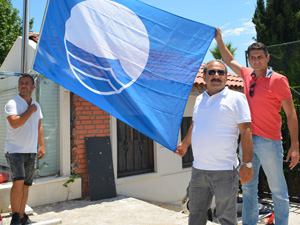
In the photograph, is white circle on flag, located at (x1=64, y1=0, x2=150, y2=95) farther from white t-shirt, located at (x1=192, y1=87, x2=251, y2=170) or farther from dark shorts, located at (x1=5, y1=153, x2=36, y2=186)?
dark shorts, located at (x1=5, y1=153, x2=36, y2=186)

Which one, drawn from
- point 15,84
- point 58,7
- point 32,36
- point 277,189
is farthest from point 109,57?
point 32,36

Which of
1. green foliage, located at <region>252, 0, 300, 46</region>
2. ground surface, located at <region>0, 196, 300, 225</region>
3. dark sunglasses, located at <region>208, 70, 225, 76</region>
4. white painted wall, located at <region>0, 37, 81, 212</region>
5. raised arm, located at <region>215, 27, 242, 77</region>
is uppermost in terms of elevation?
green foliage, located at <region>252, 0, 300, 46</region>

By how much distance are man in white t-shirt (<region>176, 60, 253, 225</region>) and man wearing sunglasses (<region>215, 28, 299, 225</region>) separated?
1.40 ft

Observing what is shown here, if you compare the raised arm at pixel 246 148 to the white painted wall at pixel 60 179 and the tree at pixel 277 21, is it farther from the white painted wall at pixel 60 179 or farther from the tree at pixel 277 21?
the tree at pixel 277 21

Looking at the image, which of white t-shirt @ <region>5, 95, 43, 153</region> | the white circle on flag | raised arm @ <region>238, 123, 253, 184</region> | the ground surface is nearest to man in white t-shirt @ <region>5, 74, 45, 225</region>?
white t-shirt @ <region>5, 95, 43, 153</region>

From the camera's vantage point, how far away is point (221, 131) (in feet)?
7.77

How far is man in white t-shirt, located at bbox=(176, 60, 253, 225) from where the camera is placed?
2.33 meters

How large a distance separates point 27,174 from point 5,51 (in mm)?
17028

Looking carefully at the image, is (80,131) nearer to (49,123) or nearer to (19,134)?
(49,123)

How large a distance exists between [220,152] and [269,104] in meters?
0.81

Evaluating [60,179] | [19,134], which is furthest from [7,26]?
[19,134]

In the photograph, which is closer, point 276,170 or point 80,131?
point 276,170

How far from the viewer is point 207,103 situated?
250 cm

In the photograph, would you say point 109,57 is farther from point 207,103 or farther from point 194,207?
point 194,207
